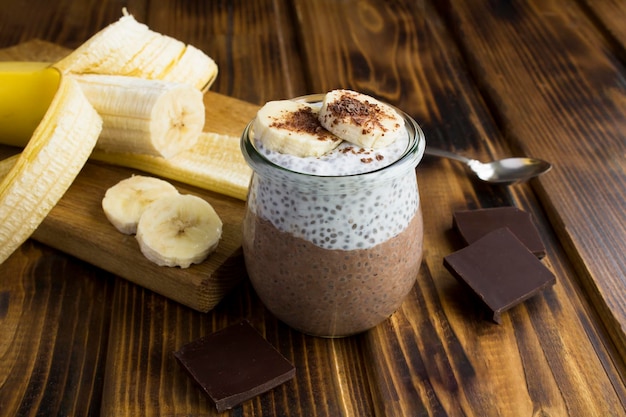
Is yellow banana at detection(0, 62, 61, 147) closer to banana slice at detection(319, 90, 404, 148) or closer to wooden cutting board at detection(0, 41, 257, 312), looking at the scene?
wooden cutting board at detection(0, 41, 257, 312)

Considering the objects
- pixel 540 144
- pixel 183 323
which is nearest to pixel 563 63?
pixel 540 144

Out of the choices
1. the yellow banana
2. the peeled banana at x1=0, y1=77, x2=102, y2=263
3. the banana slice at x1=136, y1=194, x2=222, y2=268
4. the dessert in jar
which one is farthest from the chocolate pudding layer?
the yellow banana

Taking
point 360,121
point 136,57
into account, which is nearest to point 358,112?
point 360,121

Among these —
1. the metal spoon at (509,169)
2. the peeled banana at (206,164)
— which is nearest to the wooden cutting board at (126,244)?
the peeled banana at (206,164)

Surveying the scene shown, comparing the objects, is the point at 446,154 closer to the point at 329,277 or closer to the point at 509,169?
the point at 509,169

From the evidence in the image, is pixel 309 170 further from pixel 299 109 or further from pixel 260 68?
pixel 260 68

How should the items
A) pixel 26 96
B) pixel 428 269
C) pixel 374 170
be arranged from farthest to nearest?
pixel 26 96
pixel 428 269
pixel 374 170
